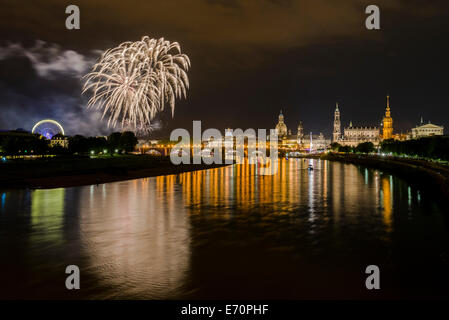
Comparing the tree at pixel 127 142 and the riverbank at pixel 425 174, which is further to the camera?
the tree at pixel 127 142

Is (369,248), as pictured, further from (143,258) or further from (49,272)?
(49,272)

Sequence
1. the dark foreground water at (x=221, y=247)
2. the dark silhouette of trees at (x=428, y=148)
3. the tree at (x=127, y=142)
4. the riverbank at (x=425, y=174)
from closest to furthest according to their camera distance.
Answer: the dark foreground water at (x=221, y=247)
the riverbank at (x=425, y=174)
the dark silhouette of trees at (x=428, y=148)
the tree at (x=127, y=142)

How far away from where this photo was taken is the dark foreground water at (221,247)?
1040 cm

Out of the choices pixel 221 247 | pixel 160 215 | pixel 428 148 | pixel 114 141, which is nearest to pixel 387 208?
pixel 160 215

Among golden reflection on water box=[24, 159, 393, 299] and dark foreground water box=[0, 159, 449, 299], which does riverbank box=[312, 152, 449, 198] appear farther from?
dark foreground water box=[0, 159, 449, 299]

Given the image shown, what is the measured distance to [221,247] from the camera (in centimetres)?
1467

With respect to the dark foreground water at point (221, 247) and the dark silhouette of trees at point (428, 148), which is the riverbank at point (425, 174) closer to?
the dark foreground water at point (221, 247)

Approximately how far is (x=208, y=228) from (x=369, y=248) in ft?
23.1

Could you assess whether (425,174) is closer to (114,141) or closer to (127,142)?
(127,142)

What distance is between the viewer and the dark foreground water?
409 inches

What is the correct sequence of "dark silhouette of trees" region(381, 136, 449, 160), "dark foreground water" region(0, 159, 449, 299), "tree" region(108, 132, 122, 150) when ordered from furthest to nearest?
"tree" region(108, 132, 122, 150) < "dark silhouette of trees" region(381, 136, 449, 160) < "dark foreground water" region(0, 159, 449, 299)

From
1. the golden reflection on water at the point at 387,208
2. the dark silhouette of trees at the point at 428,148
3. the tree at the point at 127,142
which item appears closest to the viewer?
the golden reflection on water at the point at 387,208

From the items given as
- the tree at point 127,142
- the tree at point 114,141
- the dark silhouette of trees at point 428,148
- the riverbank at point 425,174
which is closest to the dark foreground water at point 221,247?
the riverbank at point 425,174

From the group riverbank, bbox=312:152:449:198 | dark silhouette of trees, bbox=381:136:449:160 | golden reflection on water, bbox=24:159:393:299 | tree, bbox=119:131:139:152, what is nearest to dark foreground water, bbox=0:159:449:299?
golden reflection on water, bbox=24:159:393:299
